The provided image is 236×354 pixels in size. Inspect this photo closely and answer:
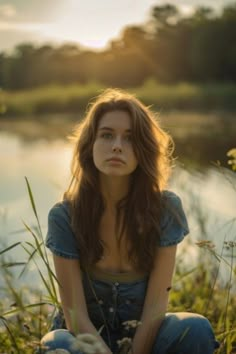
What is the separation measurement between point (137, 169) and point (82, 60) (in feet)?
83.4

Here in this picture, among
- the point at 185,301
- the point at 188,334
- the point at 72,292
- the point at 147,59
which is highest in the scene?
the point at 147,59

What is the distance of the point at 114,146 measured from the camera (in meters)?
1.91

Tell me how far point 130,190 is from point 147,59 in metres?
24.9

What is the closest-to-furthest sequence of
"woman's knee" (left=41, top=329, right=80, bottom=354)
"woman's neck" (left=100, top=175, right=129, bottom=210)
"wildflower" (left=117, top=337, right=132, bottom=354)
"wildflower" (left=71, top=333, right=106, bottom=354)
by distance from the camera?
"wildflower" (left=71, top=333, right=106, bottom=354), "wildflower" (left=117, top=337, right=132, bottom=354), "woman's knee" (left=41, top=329, right=80, bottom=354), "woman's neck" (left=100, top=175, right=129, bottom=210)

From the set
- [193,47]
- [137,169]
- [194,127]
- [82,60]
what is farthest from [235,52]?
[137,169]

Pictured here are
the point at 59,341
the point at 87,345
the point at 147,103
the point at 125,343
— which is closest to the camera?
the point at 87,345

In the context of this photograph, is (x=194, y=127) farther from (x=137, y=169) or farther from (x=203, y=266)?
(x=137, y=169)

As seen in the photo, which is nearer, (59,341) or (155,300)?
(59,341)

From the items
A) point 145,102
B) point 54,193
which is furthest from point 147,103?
point 54,193

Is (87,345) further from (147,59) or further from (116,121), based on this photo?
(147,59)

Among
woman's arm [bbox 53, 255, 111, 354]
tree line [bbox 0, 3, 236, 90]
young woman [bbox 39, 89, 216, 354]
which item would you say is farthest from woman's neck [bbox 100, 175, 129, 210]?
tree line [bbox 0, 3, 236, 90]

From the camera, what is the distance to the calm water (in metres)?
3.36

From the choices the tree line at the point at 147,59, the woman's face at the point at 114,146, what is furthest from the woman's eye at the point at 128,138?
the tree line at the point at 147,59

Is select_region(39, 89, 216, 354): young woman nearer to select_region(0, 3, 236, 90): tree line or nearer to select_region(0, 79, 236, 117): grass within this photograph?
select_region(0, 79, 236, 117): grass
